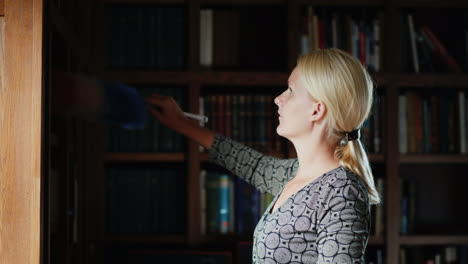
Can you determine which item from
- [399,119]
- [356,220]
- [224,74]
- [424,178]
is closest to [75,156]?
[224,74]

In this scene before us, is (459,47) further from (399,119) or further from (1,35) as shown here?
(1,35)

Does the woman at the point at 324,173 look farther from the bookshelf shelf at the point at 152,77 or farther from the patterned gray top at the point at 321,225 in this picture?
the bookshelf shelf at the point at 152,77

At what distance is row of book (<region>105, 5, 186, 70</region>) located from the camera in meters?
2.54

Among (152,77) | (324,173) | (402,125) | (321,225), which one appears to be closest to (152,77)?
(152,77)

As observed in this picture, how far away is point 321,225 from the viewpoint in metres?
1.43

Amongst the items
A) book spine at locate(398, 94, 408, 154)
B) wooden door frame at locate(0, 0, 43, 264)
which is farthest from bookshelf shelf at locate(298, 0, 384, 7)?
wooden door frame at locate(0, 0, 43, 264)

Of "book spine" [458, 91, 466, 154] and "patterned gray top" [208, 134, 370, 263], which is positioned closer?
"patterned gray top" [208, 134, 370, 263]

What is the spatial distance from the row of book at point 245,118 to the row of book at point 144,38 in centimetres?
23

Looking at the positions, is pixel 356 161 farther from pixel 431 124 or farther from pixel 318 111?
pixel 431 124

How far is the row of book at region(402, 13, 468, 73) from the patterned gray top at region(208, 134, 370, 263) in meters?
1.32

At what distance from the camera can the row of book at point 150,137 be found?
8.36ft

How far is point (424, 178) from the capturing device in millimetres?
2938

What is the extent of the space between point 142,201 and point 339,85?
1.33 meters

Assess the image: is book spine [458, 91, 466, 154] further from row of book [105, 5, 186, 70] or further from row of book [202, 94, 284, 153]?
row of book [105, 5, 186, 70]
